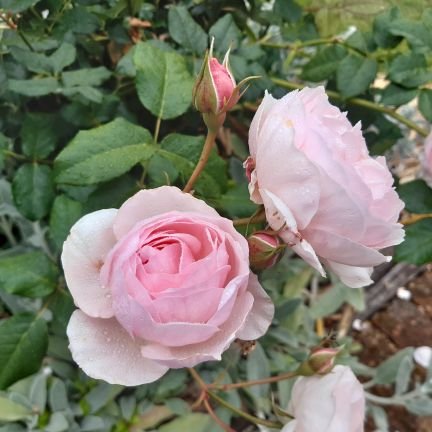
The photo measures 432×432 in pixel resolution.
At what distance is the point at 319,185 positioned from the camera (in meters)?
0.27

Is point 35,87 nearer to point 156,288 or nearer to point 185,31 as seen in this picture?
point 185,31

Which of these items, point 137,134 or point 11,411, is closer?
point 137,134

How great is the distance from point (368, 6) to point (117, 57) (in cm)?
27

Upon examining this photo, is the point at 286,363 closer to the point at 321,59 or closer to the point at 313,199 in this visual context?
the point at 321,59

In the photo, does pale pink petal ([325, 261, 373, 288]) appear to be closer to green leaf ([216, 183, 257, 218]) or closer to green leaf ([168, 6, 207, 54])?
green leaf ([216, 183, 257, 218])

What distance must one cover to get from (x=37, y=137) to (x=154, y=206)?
0.76 ft

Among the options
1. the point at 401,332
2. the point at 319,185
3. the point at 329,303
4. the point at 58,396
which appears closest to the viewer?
the point at 319,185

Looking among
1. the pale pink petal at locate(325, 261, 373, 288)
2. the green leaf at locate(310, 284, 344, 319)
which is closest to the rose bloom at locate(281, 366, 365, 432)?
the pale pink petal at locate(325, 261, 373, 288)

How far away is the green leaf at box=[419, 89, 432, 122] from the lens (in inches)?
19.2

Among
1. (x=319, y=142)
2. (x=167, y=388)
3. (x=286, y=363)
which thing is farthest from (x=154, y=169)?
(x=286, y=363)

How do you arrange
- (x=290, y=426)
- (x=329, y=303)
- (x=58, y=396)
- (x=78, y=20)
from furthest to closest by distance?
1. (x=329, y=303)
2. (x=58, y=396)
3. (x=78, y=20)
4. (x=290, y=426)

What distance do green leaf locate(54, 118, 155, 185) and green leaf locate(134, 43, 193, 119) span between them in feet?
0.14

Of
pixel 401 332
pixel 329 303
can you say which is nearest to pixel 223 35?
pixel 329 303

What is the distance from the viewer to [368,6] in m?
0.61
